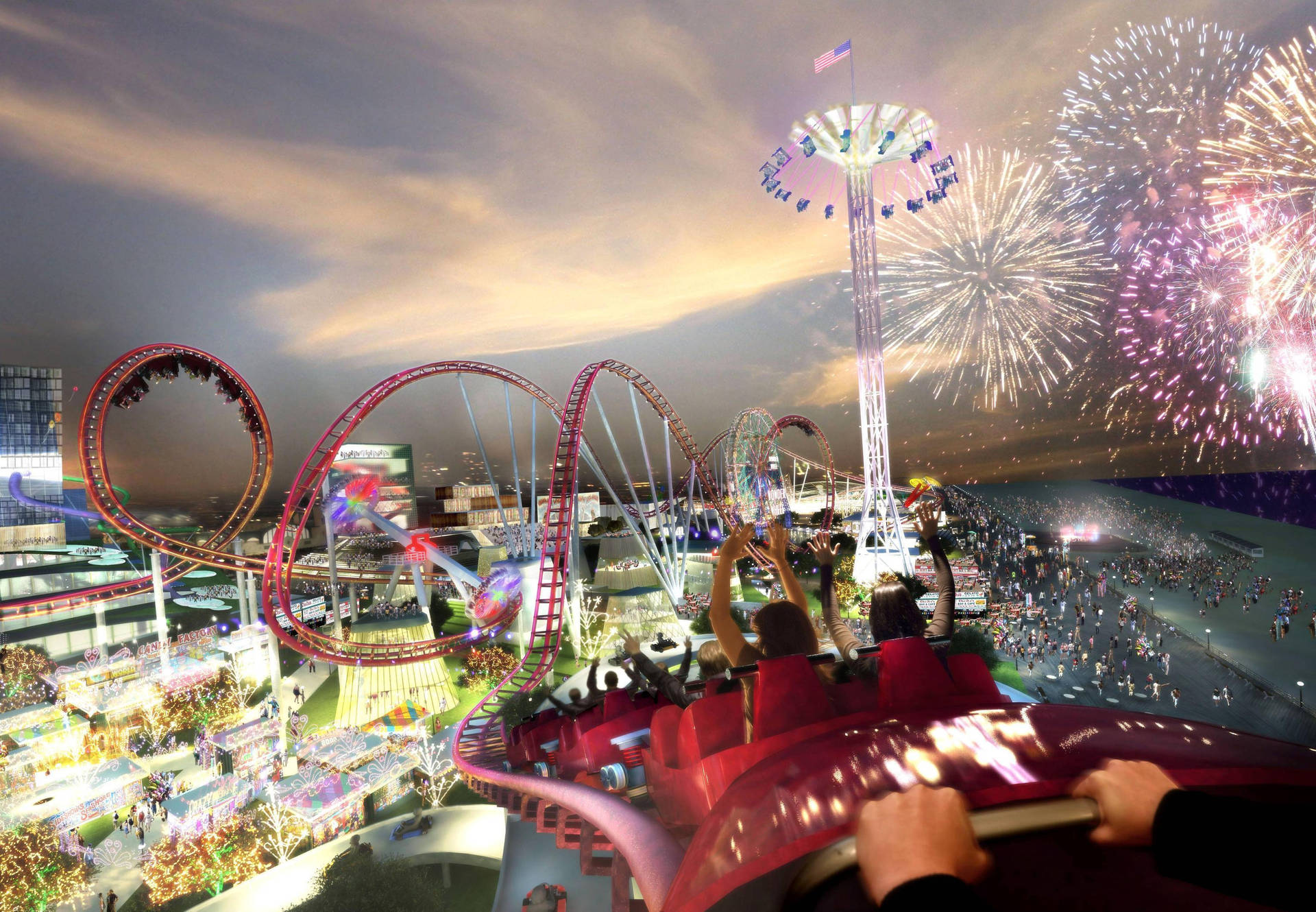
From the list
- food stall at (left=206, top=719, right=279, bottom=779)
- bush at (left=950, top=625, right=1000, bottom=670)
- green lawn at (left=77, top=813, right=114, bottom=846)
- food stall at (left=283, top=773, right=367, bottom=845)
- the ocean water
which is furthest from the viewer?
the ocean water

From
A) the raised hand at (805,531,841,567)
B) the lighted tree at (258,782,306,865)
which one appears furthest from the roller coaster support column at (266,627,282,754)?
the raised hand at (805,531,841,567)

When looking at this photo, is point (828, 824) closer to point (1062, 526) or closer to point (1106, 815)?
point (1106, 815)

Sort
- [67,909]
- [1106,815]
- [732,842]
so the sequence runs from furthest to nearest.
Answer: [67,909]
[732,842]
[1106,815]

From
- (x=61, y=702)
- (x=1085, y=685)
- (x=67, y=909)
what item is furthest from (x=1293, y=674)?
(x=61, y=702)

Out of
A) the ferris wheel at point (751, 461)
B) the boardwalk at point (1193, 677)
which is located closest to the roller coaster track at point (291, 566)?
the boardwalk at point (1193, 677)

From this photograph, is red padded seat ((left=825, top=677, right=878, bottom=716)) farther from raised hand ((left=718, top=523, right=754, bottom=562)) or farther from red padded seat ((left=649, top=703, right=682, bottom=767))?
raised hand ((left=718, top=523, right=754, bottom=562))
